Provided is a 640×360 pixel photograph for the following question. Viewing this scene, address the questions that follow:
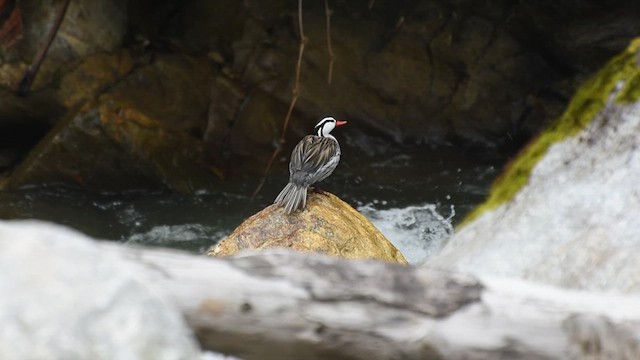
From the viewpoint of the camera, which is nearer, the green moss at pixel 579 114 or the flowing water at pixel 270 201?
the green moss at pixel 579 114

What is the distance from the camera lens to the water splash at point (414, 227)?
8586mm

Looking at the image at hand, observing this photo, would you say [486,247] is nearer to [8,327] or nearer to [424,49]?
[8,327]

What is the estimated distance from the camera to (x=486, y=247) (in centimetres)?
367

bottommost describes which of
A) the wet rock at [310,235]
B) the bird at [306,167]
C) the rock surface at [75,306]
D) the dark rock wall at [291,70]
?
the rock surface at [75,306]

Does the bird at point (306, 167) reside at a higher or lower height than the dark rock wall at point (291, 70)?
lower

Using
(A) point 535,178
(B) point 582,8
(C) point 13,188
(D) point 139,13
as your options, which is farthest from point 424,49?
(A) point 535,178

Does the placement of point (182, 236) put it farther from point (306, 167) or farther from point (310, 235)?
point (310, 235)

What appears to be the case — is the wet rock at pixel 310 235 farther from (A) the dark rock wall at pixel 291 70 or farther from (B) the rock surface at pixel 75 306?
(A) the dark rock wall at pixel 291 70

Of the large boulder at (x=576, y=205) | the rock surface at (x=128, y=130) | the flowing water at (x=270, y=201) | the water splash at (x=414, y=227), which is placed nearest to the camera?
the large boulder at (x=576, y=205)

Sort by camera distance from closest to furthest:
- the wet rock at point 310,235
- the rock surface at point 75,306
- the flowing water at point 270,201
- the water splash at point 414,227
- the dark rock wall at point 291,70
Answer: the rock surface at point 75,306, the wet rock at point 310,235, the water splash at point 414,227, the flowing water at point 270,201, the dark rock wall at point 291,70

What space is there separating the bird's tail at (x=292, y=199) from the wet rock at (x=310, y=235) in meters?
0.04

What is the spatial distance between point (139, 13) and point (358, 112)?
293cm

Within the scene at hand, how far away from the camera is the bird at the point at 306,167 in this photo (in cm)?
612

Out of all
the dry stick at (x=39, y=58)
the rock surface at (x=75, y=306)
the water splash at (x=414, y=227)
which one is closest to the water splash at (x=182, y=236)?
the water splash at (x=414, y=227)
